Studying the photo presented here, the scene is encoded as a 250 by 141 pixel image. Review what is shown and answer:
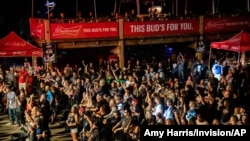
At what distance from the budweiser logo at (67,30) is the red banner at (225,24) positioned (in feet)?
25.4

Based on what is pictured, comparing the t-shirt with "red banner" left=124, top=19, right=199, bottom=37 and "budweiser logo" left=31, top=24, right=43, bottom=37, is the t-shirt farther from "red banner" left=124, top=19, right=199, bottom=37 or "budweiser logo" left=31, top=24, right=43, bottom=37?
"red banner" left=124, top=19, right=199, bottom=37

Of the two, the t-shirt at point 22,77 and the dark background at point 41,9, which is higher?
the dark background at point 41,9

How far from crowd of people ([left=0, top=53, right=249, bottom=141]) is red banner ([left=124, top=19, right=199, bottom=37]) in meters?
5.31

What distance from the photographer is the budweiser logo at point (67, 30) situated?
22.9m

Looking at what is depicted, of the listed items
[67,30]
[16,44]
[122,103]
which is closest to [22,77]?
[16,44]

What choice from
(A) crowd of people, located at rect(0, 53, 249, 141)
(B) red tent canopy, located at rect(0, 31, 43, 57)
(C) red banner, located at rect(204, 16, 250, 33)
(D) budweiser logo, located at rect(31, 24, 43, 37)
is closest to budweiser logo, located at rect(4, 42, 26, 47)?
(B) red tent canopy, located at rect(0, 31, 43, 57)

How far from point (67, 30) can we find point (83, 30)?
2.91 ft

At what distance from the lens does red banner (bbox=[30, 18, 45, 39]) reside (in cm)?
2298

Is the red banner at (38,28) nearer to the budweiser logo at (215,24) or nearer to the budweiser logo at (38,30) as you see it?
the budweiser logo at (38,30)

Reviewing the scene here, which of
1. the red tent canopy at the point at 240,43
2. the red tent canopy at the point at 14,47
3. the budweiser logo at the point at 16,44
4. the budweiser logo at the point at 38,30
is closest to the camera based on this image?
the red tent canopy at the point at 240,43

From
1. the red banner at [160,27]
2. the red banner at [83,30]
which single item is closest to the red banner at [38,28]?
the red banner at [83,30]

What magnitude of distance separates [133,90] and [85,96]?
1778mm

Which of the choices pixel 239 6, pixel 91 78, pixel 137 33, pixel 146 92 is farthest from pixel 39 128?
pixel 239 6

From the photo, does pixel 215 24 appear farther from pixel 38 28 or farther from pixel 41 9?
pixel 41 9
